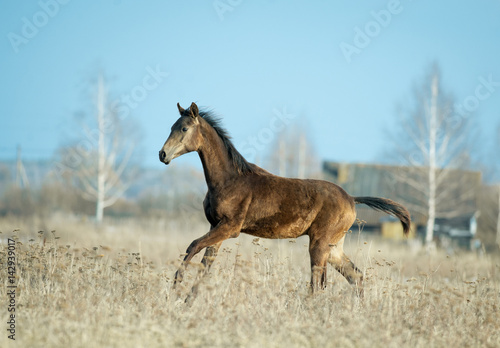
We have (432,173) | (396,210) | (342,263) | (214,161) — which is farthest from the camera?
(432,173)

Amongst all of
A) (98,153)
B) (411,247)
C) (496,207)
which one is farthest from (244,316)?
(496,207)

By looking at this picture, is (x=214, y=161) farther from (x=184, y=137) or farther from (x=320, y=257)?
(x=320, y=257)

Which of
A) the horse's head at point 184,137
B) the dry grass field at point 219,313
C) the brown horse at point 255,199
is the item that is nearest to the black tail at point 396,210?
the brown horse at point 255,199

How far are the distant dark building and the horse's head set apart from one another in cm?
1799

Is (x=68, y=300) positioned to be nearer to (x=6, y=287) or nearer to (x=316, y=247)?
(x=6, y=287)

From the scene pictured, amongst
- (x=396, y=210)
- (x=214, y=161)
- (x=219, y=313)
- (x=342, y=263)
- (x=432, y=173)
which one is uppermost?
(x=432, y=173)

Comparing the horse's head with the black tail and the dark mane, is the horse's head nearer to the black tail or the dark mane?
the dark mane

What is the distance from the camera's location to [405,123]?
23656 millimetres

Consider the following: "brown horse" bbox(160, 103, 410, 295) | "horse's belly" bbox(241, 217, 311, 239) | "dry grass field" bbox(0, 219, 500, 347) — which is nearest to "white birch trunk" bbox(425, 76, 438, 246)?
"dry grass field" bbox(0, 219, 500, 347)

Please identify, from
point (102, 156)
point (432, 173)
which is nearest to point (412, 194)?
point (432, 173)

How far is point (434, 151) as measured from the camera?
2302cm

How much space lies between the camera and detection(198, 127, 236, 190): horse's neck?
7.19 m

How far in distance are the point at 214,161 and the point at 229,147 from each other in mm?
315

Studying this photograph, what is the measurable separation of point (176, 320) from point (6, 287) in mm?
2530
